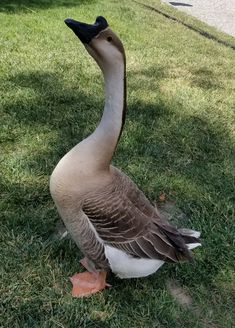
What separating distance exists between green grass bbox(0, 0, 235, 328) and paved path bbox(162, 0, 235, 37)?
335cm

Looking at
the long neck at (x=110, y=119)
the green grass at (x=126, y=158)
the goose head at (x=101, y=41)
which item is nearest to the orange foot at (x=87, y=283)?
the green grass at (x=126, y=158)

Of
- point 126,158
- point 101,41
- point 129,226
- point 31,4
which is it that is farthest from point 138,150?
point 31,4

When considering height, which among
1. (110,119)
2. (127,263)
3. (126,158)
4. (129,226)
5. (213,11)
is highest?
(110,119)

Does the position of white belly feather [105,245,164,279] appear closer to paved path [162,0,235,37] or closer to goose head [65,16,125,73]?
goose head [65,16,125,73]

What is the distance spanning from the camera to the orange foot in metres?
2.09

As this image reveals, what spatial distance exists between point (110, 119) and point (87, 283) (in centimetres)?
81

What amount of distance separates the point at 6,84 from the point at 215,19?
23.3 ft

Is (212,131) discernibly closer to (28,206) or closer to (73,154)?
(28,206)

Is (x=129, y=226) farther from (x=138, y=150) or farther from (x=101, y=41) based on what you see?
(x=138, y=150)

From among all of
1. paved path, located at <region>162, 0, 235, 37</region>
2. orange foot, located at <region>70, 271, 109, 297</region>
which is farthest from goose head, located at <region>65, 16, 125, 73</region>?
paved path, located at <region>162, 0, 235, 37</region>

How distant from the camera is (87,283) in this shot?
Result: 212 centimetres

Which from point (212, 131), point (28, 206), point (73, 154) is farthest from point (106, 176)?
point (212, 131)

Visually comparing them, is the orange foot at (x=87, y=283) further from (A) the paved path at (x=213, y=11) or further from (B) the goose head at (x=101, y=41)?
(A) the paved path at (x=213, y=11)

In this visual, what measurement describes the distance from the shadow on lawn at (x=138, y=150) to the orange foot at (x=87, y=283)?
0.34ft
